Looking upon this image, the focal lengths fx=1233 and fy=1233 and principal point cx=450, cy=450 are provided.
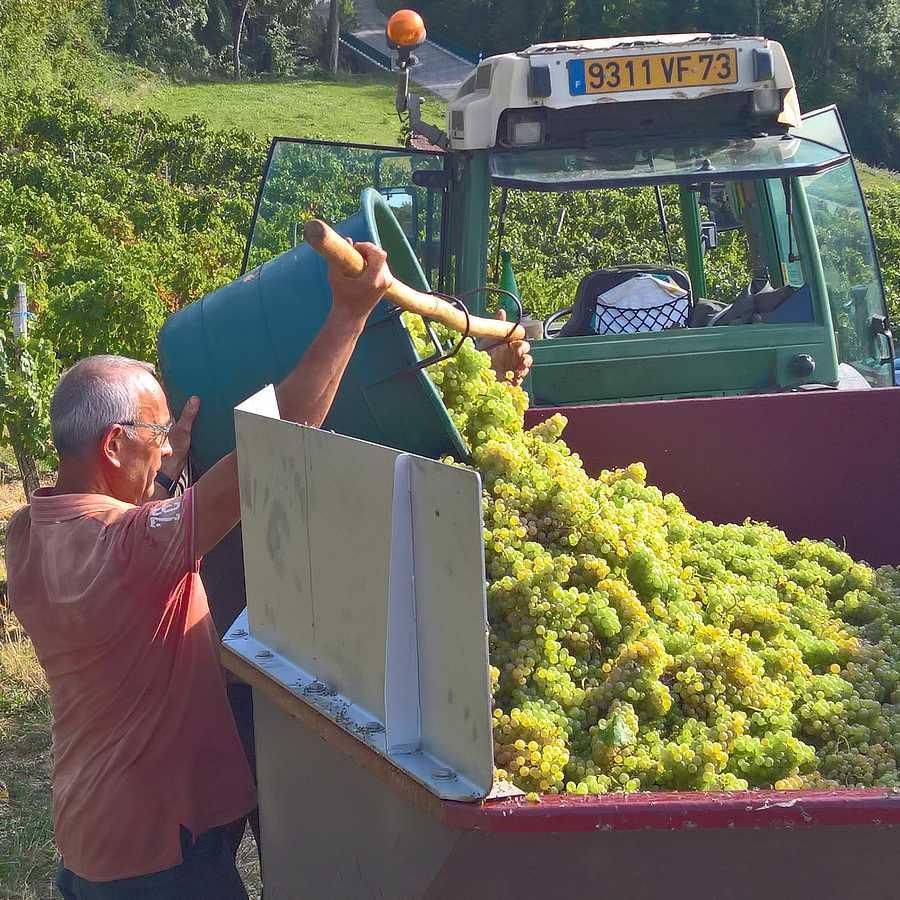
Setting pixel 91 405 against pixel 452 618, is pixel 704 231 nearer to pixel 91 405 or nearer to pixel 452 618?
pixel 91 405

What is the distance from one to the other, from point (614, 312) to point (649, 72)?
0.90 m

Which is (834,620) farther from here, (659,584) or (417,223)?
(417,223)

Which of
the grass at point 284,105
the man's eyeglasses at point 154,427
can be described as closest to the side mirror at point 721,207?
the man's eyeglasses at point 154,427

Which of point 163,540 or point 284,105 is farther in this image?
point 284,105

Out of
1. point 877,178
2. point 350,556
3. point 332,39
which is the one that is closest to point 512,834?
point 350,556

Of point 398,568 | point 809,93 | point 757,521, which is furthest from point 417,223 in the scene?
point 809,93

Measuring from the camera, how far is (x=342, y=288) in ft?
7.39

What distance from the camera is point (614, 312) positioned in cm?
465

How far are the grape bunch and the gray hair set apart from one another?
28.7 inches

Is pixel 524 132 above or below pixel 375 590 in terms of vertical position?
above

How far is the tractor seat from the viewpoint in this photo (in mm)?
4656

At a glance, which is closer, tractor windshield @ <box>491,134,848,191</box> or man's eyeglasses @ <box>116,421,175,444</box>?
man's eyeglasses @ <box>116,421,175,444</box>

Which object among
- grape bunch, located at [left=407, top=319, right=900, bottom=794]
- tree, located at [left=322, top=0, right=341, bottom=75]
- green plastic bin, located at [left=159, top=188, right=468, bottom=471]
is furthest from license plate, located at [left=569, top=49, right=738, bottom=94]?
tree, located at [left=322, top=0, right=341, bottom=75]

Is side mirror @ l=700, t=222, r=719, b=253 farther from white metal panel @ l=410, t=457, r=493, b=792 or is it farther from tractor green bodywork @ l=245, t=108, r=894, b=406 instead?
white metal panel @ l=410, t=457, r=493, b=792
